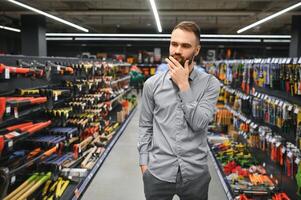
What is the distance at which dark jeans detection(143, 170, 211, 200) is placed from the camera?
68.1 inches

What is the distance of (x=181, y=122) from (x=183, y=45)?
0.40 meters

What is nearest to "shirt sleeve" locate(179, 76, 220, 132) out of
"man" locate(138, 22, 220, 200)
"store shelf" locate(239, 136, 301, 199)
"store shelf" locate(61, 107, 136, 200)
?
"man" locate(138, 22, 220, 200)

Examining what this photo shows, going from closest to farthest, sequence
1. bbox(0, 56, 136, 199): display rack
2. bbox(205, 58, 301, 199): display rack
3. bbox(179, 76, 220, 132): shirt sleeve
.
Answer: bbox(179, 76, 220, 132): shirt sleeve
bbox(0, 56, 136, 199): display rack
bbox(205, 58, 301, 199): display rack

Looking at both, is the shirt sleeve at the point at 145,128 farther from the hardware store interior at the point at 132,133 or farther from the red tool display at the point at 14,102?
the red tool display at the point at 14,102

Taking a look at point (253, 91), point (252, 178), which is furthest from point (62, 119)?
point (253, 91)

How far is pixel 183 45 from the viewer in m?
1.69

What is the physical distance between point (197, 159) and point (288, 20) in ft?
Result: 50.0

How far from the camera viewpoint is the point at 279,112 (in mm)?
3738

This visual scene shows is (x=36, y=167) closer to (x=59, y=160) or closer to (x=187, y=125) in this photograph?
(x=59, y=160)

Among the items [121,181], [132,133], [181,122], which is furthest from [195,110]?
[132,133]

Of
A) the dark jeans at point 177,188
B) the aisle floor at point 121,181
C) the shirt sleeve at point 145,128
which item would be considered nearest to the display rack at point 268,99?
the aisle floor at point 121,181

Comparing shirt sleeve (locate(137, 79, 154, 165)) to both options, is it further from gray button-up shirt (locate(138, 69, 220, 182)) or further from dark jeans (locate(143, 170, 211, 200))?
dark jeans (locate(143, 170, 211, 200))

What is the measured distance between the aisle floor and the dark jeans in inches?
98.3

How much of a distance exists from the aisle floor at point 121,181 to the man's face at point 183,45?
2863mm
